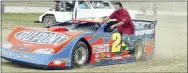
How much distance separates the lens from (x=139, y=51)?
11.5 metres

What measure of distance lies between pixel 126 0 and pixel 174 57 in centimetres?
2235

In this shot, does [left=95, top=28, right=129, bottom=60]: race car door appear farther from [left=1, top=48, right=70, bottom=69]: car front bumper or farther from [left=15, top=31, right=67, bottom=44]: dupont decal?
[left=1, top=48, right=70, bottom=69]: car front bumper

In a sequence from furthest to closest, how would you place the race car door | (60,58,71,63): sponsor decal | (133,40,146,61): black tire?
(133,40,146,61): black tire, the race car door, (60,58,71,63): sponsor decal

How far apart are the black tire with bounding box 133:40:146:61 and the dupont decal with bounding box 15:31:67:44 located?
2.39m

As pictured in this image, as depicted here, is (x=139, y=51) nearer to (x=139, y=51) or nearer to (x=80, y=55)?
(x=139, y=51)

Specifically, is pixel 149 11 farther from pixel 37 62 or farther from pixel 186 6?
pixel 37 62

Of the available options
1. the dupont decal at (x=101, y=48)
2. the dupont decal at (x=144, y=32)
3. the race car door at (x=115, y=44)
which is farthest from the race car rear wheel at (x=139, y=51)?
the dupont decal at (x=101, y=48)

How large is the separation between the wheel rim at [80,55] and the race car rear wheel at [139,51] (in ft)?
6.16

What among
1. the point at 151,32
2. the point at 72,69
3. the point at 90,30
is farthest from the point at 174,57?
the point at 72,69

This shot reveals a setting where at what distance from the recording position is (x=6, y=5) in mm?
36375

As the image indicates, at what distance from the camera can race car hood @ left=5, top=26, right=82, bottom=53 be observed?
9359 mm

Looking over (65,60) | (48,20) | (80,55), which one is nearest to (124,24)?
(80,55)

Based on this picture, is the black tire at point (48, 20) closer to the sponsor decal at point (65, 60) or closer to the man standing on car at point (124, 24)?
the man standing on car at point (124, 24)

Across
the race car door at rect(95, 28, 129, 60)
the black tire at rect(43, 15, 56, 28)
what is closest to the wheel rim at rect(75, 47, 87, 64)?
the race car door at rect(95, 28, 129, 60)
